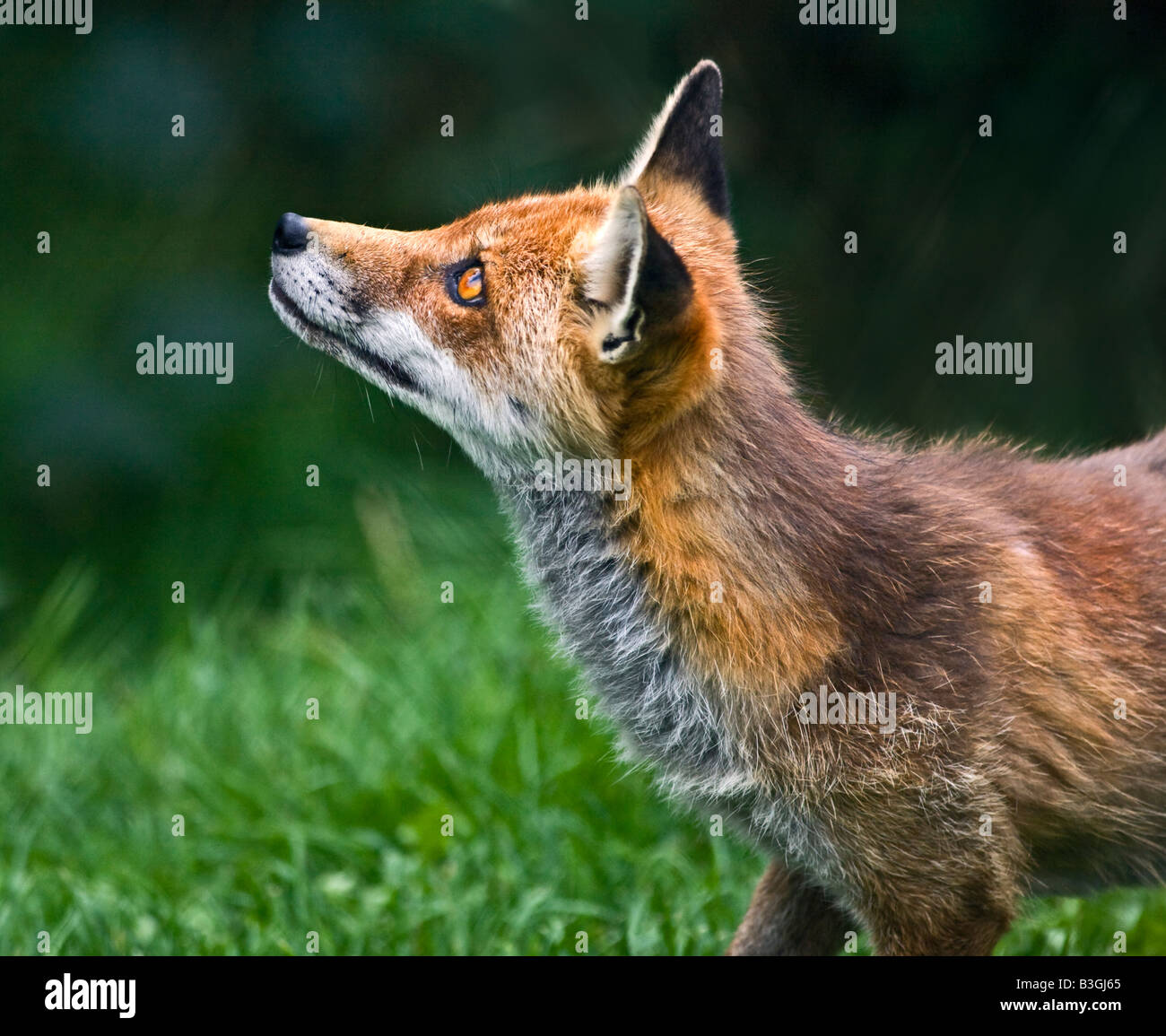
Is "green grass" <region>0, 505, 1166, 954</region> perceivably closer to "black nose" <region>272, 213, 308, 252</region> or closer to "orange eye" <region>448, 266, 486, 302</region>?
"orange eye" <region>448, 266, 486, 302</region>

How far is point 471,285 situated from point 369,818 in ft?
8.50

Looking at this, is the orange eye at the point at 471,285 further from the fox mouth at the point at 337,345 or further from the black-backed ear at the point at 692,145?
the black-backed ear at the point at 692,145

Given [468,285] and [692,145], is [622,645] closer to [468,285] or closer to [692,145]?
[468,285]

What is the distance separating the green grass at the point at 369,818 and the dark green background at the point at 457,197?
1.55 metres

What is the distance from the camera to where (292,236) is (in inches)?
172

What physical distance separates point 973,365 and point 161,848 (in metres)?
5.93

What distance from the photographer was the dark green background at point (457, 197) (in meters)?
8.53

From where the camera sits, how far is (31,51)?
880cm

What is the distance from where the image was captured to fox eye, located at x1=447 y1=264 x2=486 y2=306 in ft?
13.8

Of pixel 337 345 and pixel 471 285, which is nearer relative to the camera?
pixel 471 285

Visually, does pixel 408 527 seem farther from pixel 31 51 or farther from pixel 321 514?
pixel 31 51

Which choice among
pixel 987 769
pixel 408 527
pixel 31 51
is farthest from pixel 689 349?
pixel 31 51

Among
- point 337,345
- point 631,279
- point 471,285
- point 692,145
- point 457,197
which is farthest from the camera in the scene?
point 457,197

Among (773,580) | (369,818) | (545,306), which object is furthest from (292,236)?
(369,818)
